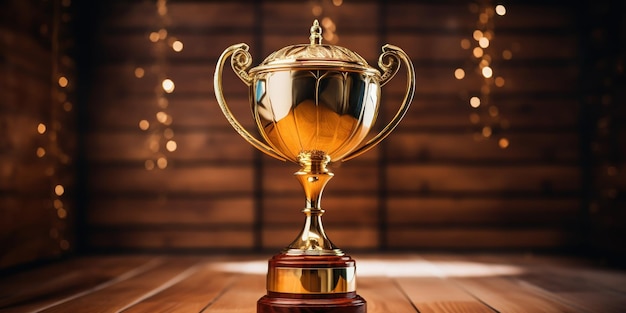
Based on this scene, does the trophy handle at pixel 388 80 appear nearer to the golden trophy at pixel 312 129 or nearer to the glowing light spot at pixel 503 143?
the golden trophy at pixel 312 129

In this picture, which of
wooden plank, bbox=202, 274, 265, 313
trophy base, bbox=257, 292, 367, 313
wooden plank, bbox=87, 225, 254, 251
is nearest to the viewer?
trophy base, bbox=257, 292, 367, 313

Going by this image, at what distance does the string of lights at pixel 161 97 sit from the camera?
440 cm

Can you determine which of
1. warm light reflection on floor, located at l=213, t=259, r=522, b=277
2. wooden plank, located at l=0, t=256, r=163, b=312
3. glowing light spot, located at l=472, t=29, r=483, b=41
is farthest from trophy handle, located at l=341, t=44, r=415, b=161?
glowing light spot, located at l=472, t=29, r=483, b=41

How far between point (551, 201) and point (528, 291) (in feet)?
6.28

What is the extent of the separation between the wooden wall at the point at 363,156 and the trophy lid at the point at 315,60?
2714 mm

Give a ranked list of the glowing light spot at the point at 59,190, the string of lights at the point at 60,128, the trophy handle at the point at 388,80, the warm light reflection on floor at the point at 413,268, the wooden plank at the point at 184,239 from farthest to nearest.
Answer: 1. the wooden plank at the point at 184,239
2. the glowing light spot at the point at 59,190
3. the string of lights at the point at 60,128
4. the warm light reflection on floor at the point at 413,268
5. the trophy handle at the point at 388,80

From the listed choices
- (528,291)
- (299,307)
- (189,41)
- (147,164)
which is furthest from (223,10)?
(299,307)

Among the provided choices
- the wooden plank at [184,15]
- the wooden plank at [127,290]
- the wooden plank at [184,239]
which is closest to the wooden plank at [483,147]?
the wooden plank at [184,239]

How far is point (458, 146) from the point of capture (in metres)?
4.44

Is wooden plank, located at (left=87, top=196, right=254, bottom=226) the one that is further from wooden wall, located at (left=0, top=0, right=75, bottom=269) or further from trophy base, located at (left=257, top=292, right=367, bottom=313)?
trophy base, located at (left=257, top=292, right=367, bottom=313)

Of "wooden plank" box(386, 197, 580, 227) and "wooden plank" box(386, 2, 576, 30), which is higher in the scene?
"wooden plank" box(386, 2, 576, 30)

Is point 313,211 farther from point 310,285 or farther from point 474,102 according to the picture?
point 474,102

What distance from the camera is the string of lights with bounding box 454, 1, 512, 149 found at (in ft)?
14.5

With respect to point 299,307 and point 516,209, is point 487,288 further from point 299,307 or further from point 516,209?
point 516,209
